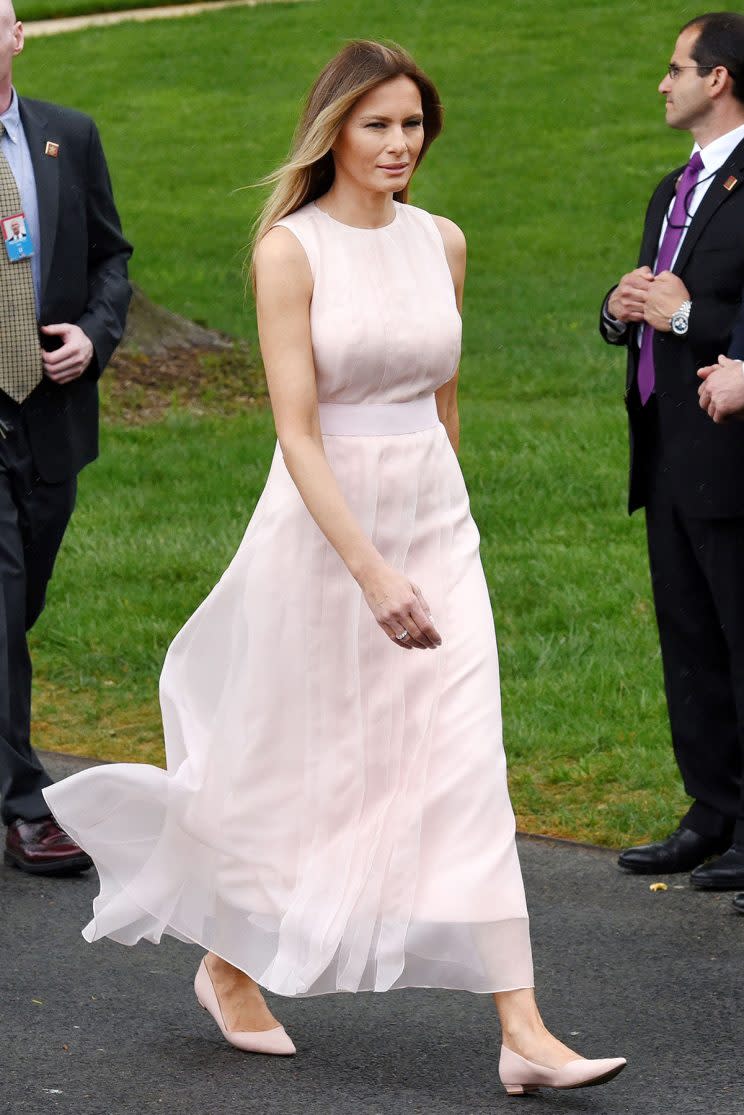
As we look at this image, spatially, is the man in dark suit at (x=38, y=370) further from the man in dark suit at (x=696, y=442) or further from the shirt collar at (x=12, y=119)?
the man in dark suit at (x=696, y=442)

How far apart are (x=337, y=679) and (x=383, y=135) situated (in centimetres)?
121

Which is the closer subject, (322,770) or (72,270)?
(322,770)

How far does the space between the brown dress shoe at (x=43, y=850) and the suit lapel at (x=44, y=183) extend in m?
1.58

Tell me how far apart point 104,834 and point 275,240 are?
55.6 inches

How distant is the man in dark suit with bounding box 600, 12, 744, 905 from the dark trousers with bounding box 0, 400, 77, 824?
1.77 meters

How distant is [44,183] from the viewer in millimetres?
5859

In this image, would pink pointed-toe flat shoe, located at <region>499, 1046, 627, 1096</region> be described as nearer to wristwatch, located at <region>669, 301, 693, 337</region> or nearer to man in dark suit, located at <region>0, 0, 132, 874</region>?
man in dark suit, located at <region>0, 0, 132, 874</region>

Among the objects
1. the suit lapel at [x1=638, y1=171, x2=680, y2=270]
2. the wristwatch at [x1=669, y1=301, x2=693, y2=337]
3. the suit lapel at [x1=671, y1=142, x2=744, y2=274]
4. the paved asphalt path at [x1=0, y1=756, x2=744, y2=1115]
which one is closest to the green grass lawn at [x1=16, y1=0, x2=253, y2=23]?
the suit lapel at [x1=638, y1=171, x2=680, y2=270]

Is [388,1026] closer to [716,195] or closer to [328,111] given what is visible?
[328,111]

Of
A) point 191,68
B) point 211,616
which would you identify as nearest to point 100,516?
point 211,616

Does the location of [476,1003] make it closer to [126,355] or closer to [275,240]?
[275,240]

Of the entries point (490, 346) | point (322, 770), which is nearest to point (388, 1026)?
point (322, 770)

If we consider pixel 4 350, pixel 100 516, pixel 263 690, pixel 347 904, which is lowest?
pixel 100 516

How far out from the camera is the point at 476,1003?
4.81m
